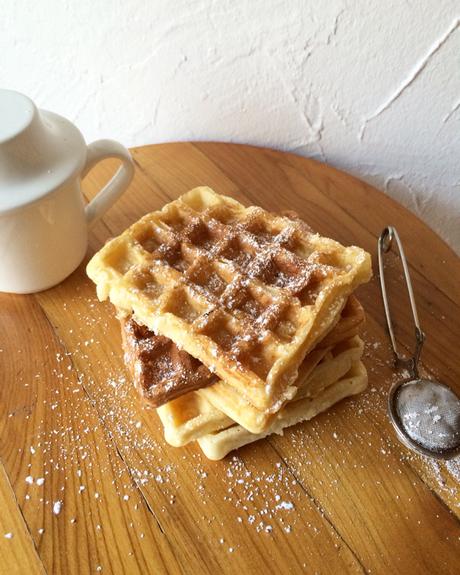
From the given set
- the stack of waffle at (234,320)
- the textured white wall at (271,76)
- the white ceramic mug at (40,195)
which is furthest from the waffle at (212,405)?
the textured white wall at (271,76)

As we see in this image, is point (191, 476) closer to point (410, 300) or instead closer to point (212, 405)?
point (212, 405)

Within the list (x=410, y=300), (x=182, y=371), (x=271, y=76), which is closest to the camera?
(x=182, y=371)

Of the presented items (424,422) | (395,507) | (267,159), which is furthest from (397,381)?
(267,159)

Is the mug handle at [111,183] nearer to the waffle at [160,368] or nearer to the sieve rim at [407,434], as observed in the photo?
the waffle at [160,368]

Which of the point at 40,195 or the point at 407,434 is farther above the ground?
the point at 40,195

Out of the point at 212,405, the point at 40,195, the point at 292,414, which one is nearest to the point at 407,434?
the point at 292,414

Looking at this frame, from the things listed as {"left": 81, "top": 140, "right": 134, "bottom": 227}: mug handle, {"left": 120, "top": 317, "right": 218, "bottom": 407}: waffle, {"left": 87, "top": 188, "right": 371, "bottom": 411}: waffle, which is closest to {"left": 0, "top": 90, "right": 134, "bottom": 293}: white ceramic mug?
{"left": 81, "top": 140, "right": 134, "bottom": 227}: mug handle
